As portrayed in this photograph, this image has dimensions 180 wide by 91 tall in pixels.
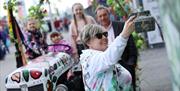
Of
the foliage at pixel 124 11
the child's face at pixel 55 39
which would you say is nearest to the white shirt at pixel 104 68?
the foliage at pixel 124 11

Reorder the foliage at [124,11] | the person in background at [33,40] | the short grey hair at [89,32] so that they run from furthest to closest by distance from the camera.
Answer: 1. the person in background at [33,40]
2. the foliage at [124,11]
3. the short grey hair at [89,32]

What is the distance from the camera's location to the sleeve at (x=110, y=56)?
3.27 metres

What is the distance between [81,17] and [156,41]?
7.82 meters

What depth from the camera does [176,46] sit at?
702mm

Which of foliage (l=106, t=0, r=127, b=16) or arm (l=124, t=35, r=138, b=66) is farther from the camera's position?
foliage (l=106, t=0, r=127, b=16)

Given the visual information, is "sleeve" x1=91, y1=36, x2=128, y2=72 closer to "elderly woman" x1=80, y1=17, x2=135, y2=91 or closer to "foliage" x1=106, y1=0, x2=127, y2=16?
"elderly woman" x1=80, y1=17, x2=135, y2=91

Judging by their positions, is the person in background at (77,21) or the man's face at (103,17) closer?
the man's face at (103,17)

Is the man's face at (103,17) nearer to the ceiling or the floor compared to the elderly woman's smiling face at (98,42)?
nearer to the ceiling

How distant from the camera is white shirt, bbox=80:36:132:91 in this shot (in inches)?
129

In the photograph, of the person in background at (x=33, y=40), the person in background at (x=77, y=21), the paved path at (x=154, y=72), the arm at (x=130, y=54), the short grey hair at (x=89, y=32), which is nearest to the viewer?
the short grey hair at (x=89, y=32)

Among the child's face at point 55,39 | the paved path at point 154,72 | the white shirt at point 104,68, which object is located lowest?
the paved path at point 154,72

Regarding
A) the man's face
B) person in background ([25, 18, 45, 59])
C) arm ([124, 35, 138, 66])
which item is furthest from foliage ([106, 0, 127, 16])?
arm ([124, 35, 138, 66])

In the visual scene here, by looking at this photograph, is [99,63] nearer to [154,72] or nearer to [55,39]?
[55,39]

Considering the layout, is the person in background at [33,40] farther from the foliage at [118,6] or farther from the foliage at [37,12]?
the foliage at [118,6]
